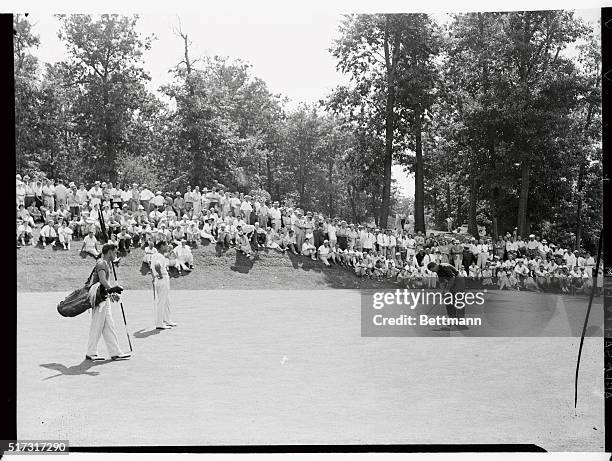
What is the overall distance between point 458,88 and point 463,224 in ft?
6.22

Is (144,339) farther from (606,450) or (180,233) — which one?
(606,450)

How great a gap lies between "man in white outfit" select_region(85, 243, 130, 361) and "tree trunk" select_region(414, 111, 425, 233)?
410cm

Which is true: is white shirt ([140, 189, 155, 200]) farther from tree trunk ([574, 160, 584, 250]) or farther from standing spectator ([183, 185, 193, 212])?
tree trunk ([574, 160, 584, 250])

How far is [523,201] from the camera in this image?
9.84 meters

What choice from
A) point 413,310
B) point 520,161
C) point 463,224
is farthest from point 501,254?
point 413,310

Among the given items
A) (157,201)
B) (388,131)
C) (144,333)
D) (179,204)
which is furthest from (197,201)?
(388,131)

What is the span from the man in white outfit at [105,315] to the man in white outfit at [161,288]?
4.52 feet

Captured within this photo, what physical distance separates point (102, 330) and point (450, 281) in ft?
14.2

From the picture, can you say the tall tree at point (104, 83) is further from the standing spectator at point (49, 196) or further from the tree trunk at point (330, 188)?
the tree trunk at point (330, 188)

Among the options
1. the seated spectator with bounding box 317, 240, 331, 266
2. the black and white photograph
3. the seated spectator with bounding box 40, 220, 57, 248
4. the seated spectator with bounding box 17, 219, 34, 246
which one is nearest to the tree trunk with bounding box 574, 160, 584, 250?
the black and white photograph

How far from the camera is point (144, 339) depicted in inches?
364

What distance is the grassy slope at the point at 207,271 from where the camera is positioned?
1032 centimetres

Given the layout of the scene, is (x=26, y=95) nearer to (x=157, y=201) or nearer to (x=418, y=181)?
(x=157, y=201)

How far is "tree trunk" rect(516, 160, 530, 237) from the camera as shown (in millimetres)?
9789
